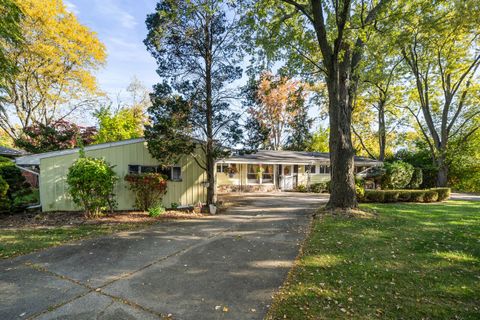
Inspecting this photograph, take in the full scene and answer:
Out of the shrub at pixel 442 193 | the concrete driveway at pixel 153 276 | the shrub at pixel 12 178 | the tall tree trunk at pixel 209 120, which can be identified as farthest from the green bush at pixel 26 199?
the shrub at pixel 442 193

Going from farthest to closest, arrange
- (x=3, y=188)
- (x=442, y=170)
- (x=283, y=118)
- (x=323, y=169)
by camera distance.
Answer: (x=283, y=118)
(x=323, y=169)
(x=442, y=170)
(x=3, y=188)

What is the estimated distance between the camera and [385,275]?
4.00 m

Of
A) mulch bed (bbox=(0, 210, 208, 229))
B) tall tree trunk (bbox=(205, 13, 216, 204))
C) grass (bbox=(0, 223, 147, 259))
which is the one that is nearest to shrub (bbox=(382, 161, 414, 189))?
tall tree trunk (bbox=(205, 13, 216, 204))

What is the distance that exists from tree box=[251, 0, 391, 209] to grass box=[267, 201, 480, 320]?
2.81 m

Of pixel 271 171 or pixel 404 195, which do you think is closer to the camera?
pixel 404 195

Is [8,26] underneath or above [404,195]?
above

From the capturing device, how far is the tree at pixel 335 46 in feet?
27.1

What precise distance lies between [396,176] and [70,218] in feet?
65.2

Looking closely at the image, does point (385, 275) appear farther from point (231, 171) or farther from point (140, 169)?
point (231, 171)

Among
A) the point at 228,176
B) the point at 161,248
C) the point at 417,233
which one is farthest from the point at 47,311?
the point at 228,176

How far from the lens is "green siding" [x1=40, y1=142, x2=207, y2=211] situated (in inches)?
349

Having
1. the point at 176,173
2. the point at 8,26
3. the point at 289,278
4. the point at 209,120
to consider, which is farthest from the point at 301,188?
the point at 8,26

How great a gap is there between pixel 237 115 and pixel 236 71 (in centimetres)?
195

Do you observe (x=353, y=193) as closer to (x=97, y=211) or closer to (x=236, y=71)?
(x=236, y=71)
